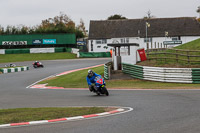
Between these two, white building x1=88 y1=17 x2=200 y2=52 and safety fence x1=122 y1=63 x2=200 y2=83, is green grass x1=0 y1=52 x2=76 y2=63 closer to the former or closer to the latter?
white building x1=88 y1=17 x2=200 y2=52

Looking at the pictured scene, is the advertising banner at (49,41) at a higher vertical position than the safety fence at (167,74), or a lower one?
higher

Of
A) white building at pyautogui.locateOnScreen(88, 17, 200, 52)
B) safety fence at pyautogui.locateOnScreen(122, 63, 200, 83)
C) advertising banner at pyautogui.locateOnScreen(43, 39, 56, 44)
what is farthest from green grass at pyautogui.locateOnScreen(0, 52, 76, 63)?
safety fence at pyautogui.locateOnScreen(122, 63, 200, 83)

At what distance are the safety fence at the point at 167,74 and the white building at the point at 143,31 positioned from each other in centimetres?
4720

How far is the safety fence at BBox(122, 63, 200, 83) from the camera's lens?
21680mm

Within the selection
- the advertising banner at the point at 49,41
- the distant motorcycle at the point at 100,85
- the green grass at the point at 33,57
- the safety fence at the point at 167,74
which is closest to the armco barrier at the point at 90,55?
the green grass at the point at 33,57

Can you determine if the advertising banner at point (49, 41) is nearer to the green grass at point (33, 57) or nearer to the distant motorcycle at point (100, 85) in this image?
the green grass at point (33, 57)

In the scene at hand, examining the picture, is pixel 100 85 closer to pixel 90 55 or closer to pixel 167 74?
pixel 167 74

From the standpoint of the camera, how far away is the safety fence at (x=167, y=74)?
21680 millimetres

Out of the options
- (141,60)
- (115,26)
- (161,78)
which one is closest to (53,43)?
(115,26)

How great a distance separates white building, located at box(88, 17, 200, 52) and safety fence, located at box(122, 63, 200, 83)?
47.2 meters

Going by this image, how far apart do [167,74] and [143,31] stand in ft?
170

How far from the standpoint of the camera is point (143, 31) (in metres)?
73.8

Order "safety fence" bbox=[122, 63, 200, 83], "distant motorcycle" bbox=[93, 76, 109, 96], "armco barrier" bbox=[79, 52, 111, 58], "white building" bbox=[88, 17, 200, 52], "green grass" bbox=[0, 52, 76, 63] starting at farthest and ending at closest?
1. "white building" bbox=[88, 17, 200, 52]
2. "green grass" bbox=[0, 52, 76, 63]
3. "armco barrier" bbox=[79, 52, 111, 58]
4. "safety fence" bbox=[122, 63, 200, 83]
5. "distant motorcycle" bbox=[93, 76, 109, 96]

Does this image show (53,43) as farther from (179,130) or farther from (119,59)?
(179,130)
